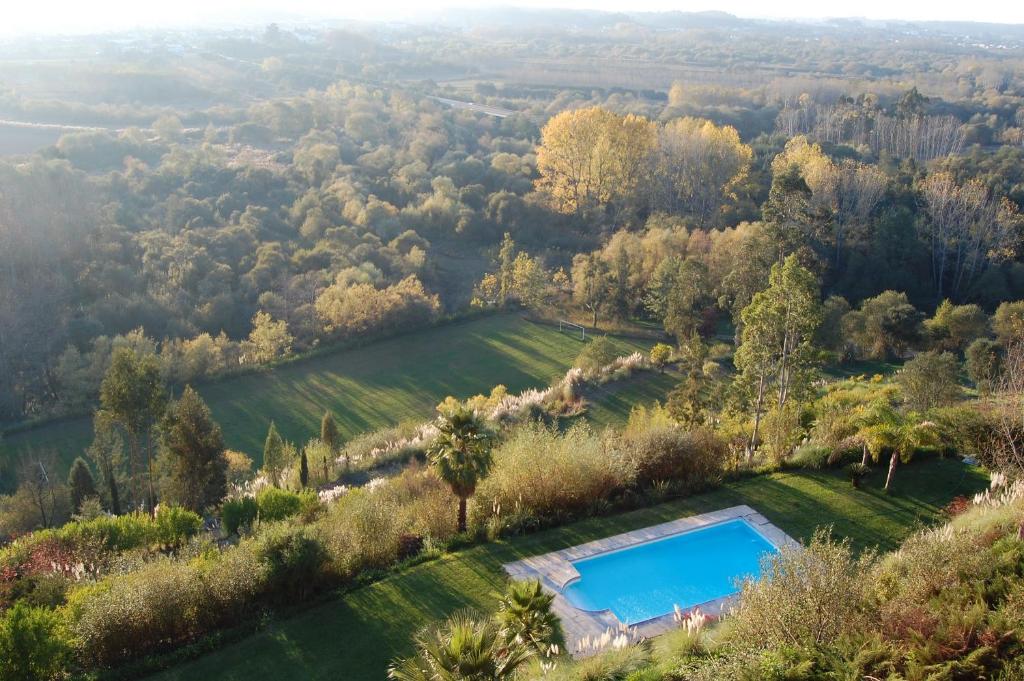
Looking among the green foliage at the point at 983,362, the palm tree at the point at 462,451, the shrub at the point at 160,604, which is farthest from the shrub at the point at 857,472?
the shrub at the point at 160,604

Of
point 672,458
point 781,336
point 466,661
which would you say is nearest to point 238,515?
point 466,661

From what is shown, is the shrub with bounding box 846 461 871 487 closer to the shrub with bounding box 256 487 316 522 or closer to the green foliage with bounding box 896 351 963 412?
the green foliage with bounding box 896 351 963 412

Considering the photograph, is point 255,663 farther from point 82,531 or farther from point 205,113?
point 205,113

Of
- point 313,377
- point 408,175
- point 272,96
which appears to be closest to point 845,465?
point 313,377

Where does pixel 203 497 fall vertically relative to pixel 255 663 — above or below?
below

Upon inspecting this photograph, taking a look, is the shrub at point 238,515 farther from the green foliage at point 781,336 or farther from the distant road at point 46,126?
the distant road at point 46,126

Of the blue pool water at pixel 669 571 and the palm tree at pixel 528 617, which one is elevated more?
the palm tree at pixel 528 617

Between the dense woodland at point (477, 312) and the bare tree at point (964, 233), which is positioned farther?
the bare tree at point (964, 233)
